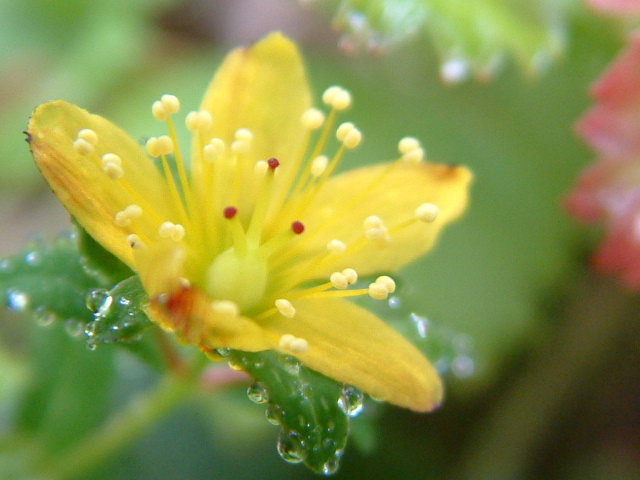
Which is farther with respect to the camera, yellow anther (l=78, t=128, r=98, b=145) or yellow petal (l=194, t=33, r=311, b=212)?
yellow petal (l=194, t=33, r=311, b=212)

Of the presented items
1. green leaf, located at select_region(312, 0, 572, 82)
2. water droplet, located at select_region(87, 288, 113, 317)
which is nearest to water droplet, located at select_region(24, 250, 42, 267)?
water droplet, located at select_region(87, 288, 113, 317)

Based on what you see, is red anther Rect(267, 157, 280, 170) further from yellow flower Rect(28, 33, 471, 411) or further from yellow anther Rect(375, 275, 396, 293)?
yellow anther Rect(375, 275, 396, 293)

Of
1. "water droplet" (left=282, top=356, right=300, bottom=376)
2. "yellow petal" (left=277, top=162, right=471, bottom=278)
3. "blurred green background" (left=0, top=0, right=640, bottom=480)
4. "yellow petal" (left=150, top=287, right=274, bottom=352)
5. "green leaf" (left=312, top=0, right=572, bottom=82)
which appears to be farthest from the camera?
"blurred green background" (left=0, top=0, right=640, bottom=480)

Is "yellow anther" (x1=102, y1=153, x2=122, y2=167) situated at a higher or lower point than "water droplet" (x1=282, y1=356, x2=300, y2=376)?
higher

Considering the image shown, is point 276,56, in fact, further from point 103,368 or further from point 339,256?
point 103,368

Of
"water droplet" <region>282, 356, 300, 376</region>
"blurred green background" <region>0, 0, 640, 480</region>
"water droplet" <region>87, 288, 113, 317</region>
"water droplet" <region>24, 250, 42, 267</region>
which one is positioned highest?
"water droplet" <region>87, 288, 113, 317</region>

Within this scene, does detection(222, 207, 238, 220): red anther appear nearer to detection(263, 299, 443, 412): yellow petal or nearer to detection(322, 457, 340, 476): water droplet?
detection(263, 299, 443, 412): yellow petal

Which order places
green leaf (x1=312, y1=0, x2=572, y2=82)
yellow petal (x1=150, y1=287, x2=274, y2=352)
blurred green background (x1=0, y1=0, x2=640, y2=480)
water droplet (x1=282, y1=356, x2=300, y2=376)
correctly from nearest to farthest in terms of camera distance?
yellow petal (x1=150, y1=287, x2=274, y2=352), water droplet (x1=282, y1=356, x2=300, y2=376), green leaf (x1=312, y1=0, x2=572, y2=82), blurred green background (x1=0, y1=0, x2=640, y2=480)
